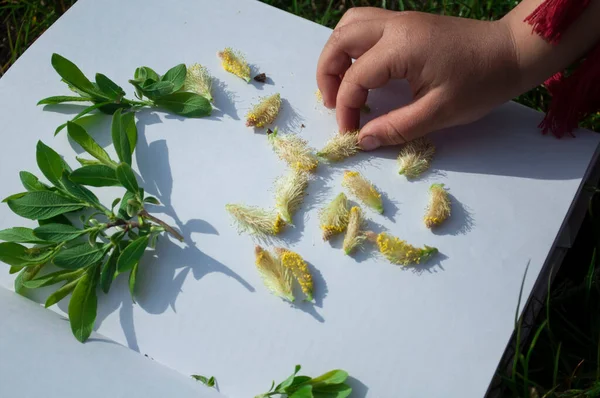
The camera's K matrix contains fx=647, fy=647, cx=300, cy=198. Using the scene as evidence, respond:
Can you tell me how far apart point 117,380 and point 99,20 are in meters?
0.73

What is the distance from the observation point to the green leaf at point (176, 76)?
1.15 metres

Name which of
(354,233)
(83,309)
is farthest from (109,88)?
(354,233)

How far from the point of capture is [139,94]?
1142 millimetres

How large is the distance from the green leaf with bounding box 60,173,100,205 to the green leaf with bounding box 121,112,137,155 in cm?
10

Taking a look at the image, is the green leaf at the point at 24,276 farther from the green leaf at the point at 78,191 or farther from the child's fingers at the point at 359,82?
the child's fingers at the point at 359,82

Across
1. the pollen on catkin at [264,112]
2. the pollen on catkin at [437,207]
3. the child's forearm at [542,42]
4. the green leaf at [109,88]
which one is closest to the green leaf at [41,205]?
the green leaf at [109,88]

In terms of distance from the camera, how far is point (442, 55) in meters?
1.01

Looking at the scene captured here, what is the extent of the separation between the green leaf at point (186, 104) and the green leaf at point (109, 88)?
6cm

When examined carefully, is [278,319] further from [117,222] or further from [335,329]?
[117,222]

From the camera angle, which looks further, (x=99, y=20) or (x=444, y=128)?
(x=99, y=20)

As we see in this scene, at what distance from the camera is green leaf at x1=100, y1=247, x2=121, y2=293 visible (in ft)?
3.16

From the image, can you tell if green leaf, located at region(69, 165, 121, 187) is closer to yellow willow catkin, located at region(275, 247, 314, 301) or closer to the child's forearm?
yellow willow catkin, located at region(275, 247, 314, 301)

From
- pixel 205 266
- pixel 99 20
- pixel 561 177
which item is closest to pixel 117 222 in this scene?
pixel 205 266

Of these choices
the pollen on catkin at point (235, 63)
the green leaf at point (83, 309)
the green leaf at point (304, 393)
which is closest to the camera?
the green leaf at point (304, 393)
